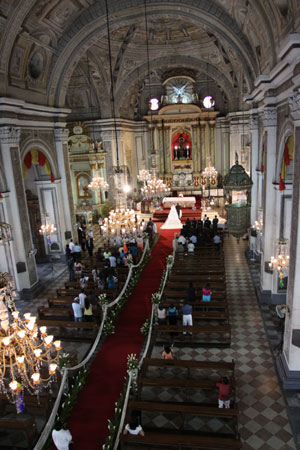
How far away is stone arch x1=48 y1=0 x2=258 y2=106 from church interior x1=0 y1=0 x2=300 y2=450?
7 cm

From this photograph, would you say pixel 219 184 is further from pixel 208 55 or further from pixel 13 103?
pixel 13 103

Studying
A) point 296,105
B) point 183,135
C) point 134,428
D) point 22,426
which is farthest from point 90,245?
point 183,135

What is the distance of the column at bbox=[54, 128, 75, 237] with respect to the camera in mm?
17484

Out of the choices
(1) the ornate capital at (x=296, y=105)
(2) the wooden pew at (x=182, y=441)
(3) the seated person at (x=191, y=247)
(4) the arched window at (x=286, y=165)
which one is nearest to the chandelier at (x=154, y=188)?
(3) the seated person at (x=191, y=247)

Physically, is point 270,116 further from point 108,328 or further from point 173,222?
point 173,222

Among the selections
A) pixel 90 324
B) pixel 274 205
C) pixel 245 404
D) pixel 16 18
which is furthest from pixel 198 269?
pixel 16 18

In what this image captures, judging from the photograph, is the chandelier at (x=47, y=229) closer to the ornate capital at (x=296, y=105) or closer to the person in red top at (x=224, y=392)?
the person in red top at (x=224, y=392)

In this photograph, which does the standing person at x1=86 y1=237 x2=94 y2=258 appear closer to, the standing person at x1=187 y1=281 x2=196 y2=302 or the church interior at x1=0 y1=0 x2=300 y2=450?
the church interior at x1=0 y1=0 x2=300 y2=450

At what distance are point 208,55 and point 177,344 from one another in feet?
63.8

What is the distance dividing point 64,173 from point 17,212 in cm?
465

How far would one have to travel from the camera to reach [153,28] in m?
20.7

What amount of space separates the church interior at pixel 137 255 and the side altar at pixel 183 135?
11.7 feet

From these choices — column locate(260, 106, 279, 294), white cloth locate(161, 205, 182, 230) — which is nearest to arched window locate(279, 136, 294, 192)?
column locate(260, 106, 279, 294)

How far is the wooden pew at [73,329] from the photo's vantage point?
36.1ft
